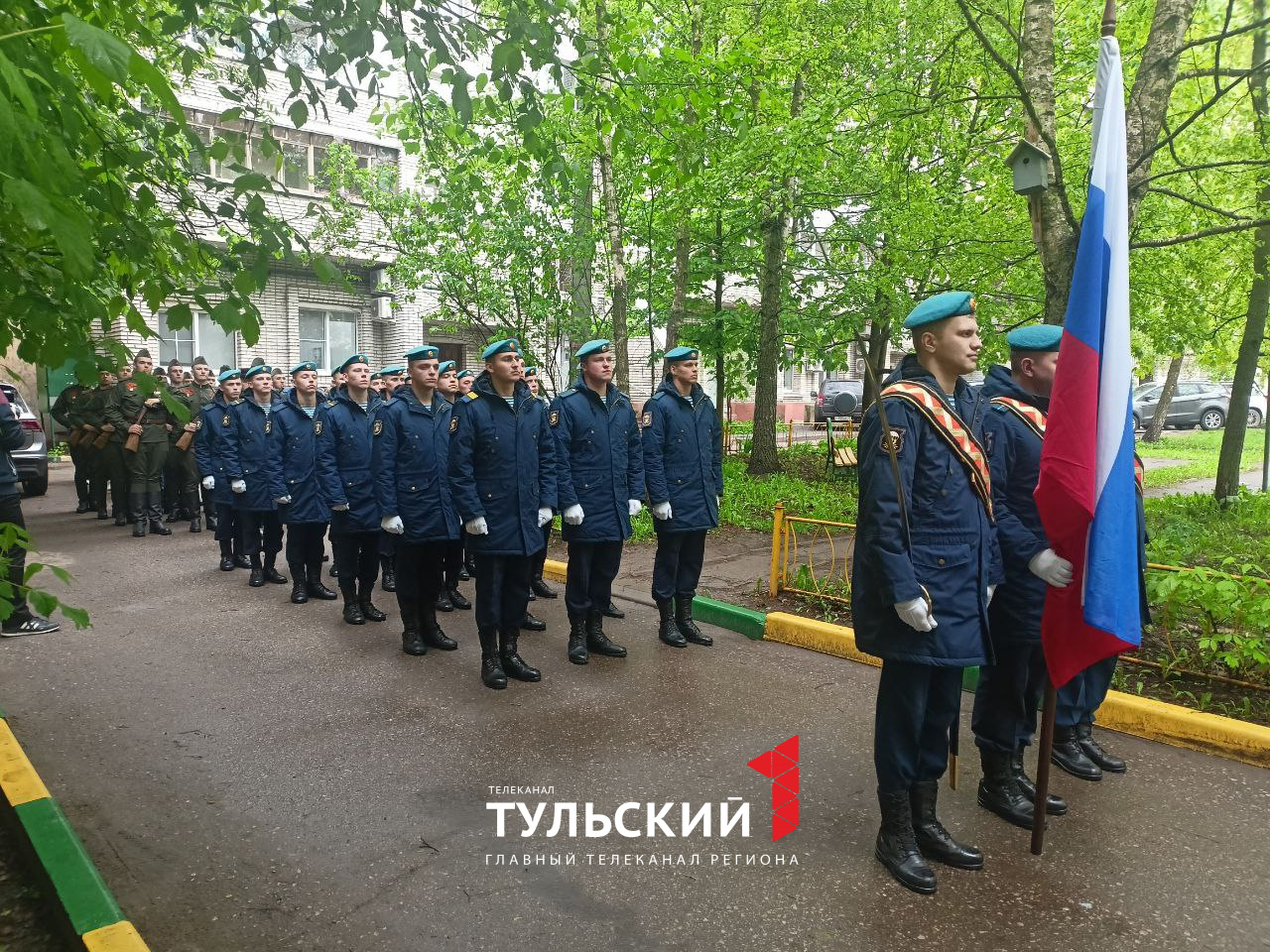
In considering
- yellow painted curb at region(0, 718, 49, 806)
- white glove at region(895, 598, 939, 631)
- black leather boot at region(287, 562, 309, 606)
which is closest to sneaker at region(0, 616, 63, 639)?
black leather boot at region(287, 562, 309, 606)

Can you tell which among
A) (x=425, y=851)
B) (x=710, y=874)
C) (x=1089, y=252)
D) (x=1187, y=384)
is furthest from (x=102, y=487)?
(x=1187, y=384)

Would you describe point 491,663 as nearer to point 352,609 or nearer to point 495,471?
point 495,471

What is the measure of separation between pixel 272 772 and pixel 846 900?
2834mm

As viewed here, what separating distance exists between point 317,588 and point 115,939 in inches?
228

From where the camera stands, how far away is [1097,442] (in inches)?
135

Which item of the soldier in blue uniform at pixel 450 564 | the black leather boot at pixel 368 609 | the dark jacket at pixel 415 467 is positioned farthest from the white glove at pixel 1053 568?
the black leather boot at pixel 368 609

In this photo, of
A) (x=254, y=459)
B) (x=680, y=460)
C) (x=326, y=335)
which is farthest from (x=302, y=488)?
(x=326, y=335)

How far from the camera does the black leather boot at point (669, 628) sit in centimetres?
664

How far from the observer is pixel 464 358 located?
26422 mm

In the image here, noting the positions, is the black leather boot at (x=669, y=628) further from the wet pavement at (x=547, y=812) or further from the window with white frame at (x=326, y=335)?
the window with white frame at (x=326, y=335)

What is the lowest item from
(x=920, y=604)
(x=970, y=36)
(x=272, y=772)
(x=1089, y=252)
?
(x=272, y=772)

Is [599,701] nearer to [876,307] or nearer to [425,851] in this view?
[425,851]

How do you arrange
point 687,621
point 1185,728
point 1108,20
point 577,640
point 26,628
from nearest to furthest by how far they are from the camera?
point 1108,20 < point 1185,728 < point 577,640 < point 687,621 < point 26,628

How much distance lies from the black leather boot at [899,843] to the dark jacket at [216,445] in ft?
25.6
